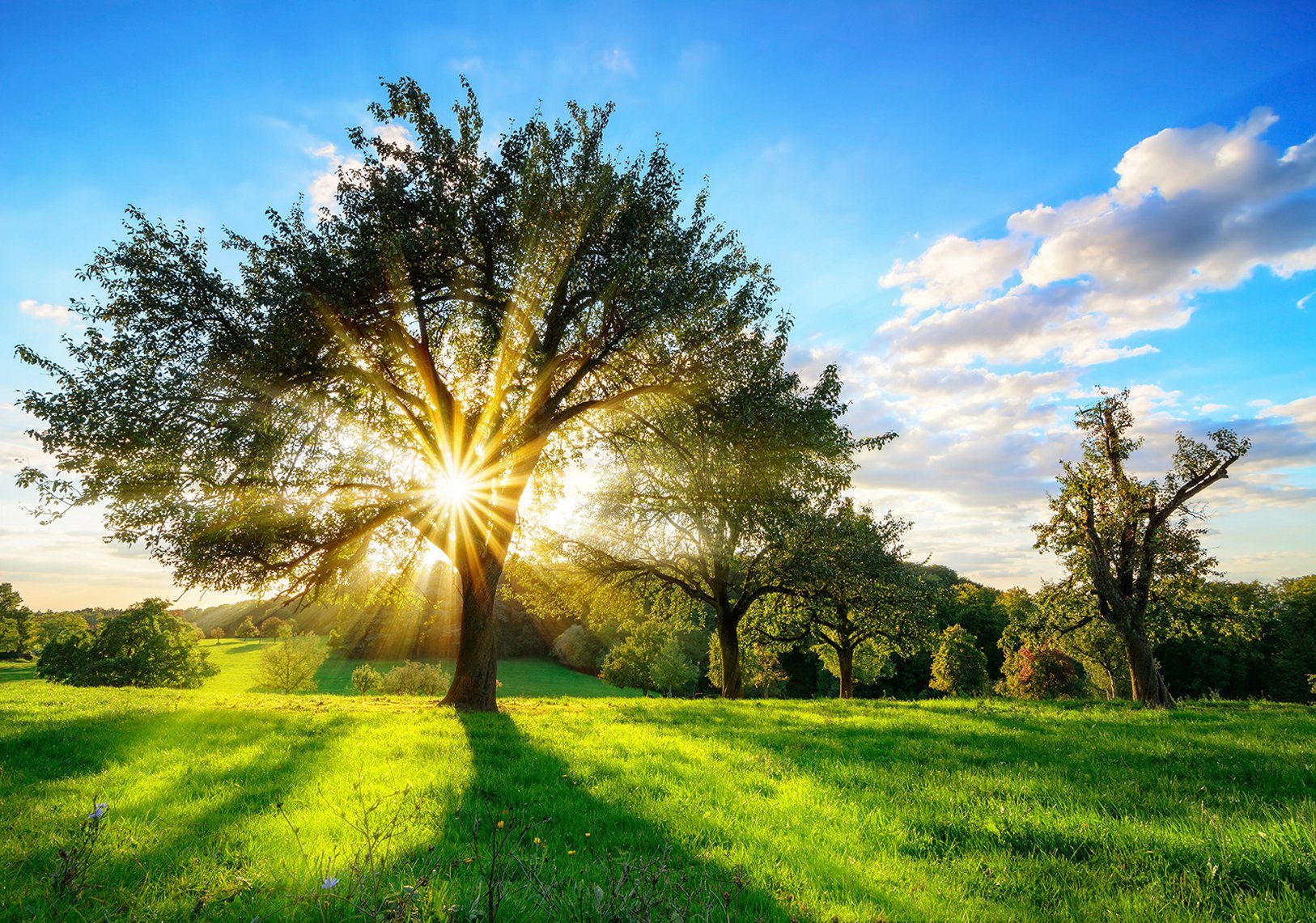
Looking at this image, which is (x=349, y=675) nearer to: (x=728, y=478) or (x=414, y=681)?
(x=414, y=681)

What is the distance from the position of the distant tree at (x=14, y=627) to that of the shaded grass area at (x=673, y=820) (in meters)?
94.5

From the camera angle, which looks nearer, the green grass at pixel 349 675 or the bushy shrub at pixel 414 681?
the bushy shrub at pixel 414 681

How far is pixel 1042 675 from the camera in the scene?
52.0 metres

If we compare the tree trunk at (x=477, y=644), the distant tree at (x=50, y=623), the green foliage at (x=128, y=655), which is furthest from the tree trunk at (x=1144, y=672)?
the distant tree at (x=50, y=623)

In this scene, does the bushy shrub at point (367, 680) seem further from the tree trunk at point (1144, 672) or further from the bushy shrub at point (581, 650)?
the tree trunk at point (1144, 672)

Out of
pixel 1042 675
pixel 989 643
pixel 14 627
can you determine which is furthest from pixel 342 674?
pixel 989 643

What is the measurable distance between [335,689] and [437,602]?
50.2 meters

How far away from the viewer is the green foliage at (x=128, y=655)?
1597 inches

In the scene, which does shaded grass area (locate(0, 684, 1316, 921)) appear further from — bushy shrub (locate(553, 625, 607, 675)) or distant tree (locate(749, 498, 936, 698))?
bushy shrub (locate(553, 625, 607, 675))

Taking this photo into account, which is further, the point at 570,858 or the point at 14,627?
the point at 14,627

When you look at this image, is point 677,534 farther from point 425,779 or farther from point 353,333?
point 425,779

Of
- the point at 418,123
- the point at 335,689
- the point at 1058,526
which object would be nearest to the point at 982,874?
the point at 418,123

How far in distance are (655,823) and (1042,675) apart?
197ft

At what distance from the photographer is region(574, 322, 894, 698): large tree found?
16.3m
